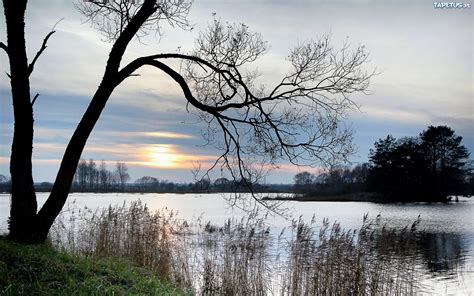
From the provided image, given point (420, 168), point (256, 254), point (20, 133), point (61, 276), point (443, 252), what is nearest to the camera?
point (61, 276)

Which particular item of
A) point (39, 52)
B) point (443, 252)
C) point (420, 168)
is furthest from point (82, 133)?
point (420, 168)

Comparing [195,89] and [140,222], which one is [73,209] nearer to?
[140,222]

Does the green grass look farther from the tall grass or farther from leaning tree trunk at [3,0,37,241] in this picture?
the tall grass

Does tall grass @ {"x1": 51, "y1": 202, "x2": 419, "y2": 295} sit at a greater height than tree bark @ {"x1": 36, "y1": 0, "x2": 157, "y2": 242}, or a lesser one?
lesser

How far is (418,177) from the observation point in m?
38.4

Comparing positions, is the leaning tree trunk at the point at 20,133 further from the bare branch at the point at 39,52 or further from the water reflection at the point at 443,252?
the water reflection at the point at 443,252

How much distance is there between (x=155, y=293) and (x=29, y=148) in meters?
3.90

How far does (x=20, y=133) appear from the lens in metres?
8.35

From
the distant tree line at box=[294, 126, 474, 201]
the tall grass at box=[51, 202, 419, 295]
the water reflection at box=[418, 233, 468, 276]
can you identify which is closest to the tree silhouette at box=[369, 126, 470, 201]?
the distant tree line at box=[294, 126, 474, 201]

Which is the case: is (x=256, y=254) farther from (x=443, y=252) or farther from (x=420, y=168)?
(x=420, y=168)

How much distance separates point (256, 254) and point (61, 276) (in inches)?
165

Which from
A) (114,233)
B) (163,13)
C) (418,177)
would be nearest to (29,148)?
(114,233)

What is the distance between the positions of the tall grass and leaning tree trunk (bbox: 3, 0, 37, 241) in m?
1.63

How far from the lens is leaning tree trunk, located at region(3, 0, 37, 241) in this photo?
26.9 ft
